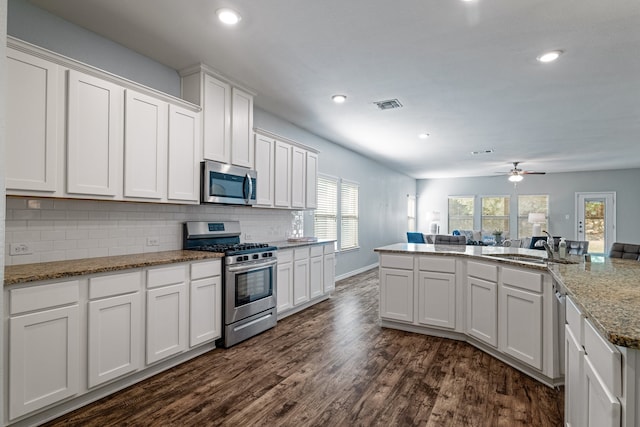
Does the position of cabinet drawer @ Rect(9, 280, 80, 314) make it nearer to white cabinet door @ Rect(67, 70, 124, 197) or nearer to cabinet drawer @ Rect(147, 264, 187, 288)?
cabinet drawer @ Rect(147, 264, 187, 288)

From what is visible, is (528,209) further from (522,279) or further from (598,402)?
(598,402)

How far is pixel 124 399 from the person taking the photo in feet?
7.86

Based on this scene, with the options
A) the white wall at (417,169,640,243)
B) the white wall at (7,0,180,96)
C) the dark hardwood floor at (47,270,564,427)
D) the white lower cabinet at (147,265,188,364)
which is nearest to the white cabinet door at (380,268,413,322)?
the dark hardwood floor at (47,270,564,427)

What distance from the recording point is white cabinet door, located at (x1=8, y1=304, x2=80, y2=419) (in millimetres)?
1916

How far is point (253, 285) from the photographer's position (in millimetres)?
3602

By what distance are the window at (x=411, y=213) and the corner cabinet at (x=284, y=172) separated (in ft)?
22.7

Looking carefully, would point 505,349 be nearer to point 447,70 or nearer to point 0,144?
point 447,70

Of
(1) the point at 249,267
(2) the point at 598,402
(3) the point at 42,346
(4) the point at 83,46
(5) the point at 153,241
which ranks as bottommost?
(3) the point at 42,346

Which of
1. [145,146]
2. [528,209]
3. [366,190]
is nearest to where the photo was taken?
[145,146]

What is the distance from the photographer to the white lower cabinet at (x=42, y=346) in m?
1.91

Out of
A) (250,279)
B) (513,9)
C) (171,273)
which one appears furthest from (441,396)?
(513,9)

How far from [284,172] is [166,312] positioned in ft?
8.08

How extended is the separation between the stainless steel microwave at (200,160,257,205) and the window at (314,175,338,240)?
6.95 feet

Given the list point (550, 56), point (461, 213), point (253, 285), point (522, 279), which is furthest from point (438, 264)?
point (461, 213)
